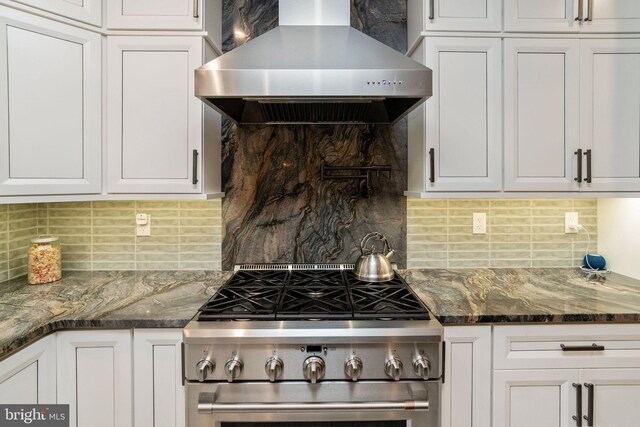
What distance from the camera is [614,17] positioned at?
1.68 metres

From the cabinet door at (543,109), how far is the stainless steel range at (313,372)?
969mm

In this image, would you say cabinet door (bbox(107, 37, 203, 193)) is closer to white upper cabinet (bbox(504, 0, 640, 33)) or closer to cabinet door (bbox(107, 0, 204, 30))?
cabinet door (bbox(107, 0, 204, 30))

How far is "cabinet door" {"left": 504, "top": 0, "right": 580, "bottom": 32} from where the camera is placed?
1.68 metres

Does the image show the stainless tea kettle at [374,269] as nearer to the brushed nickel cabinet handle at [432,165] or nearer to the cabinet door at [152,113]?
the brushed nickel cabinet handle at [432,165]

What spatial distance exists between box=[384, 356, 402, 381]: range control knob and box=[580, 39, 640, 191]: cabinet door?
4.16 feet

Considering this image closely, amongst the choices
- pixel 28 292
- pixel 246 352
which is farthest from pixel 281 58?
pixel 28 292

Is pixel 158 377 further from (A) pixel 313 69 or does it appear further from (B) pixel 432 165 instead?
(B) pixel 432 165

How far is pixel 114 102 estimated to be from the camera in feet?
5.43

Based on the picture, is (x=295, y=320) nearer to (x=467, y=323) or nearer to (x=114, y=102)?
(x=467, y=323)

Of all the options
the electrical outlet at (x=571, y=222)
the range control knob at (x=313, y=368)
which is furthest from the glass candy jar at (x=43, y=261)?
the electrical outlet at (x=571, y=222)

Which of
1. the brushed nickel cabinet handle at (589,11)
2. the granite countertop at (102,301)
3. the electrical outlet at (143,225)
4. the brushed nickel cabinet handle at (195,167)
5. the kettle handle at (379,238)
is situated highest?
the brushed nickel cabinet handle at (589,11)

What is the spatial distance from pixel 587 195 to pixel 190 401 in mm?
1935

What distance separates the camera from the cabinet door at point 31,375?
1.14 metres

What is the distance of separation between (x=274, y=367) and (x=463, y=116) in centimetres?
137
